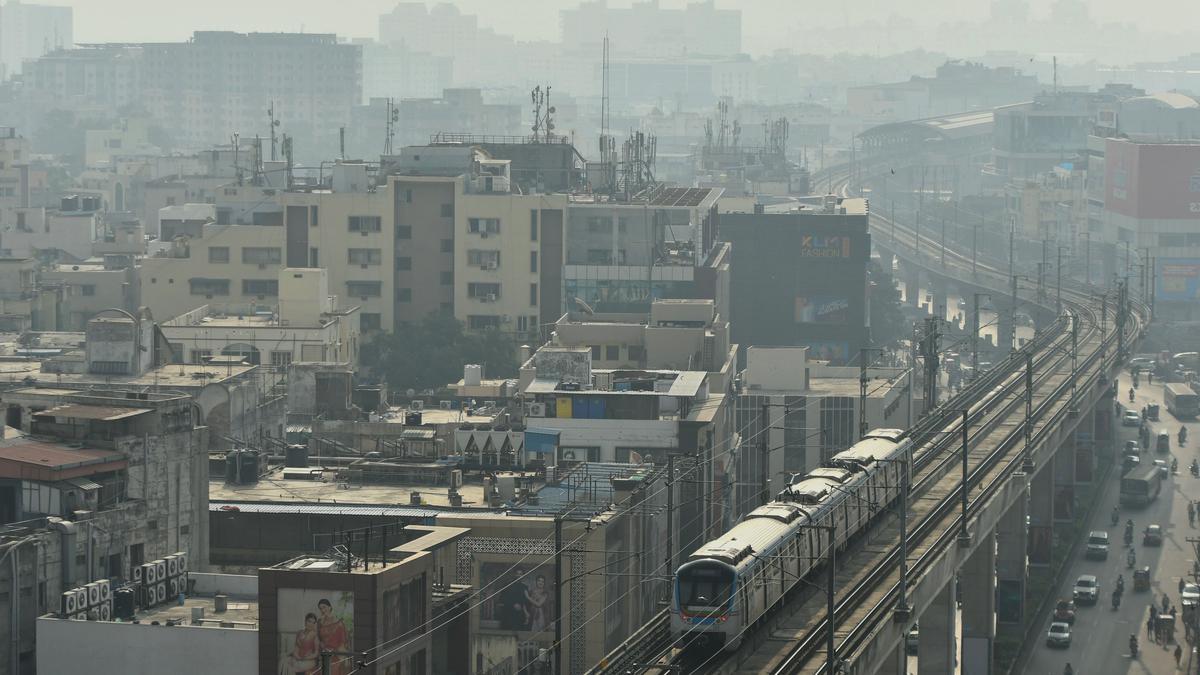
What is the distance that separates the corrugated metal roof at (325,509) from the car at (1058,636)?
21.6 m

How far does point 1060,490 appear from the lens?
80.2 meters

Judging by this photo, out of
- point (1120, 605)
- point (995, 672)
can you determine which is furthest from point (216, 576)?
point (1120, 605)

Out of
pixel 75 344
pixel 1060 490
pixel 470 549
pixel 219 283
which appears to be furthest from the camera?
pixel 219 283

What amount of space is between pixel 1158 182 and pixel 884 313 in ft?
108

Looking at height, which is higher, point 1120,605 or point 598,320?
point 598,320

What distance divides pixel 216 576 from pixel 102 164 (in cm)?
14982

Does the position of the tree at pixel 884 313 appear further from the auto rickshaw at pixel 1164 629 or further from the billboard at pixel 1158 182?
the auto rickshaw at pixel 1164 629

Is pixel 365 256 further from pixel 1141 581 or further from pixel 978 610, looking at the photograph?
pixel 978 610

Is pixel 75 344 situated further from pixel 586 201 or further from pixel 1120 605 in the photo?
pixel 1120 605

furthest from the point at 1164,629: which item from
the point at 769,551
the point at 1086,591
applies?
the point at 769,551

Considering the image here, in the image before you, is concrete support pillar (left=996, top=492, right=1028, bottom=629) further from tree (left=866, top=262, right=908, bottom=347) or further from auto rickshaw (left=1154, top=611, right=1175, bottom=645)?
tree (left=866, top=262, right=908, bottom=347)

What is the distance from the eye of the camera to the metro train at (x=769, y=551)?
36344 mm

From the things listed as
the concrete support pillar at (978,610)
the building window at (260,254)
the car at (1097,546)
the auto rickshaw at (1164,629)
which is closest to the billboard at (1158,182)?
the building window at (260,254)

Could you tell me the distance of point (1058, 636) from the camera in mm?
63125
